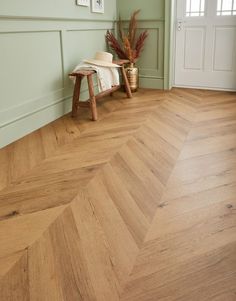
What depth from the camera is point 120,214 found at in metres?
1.54

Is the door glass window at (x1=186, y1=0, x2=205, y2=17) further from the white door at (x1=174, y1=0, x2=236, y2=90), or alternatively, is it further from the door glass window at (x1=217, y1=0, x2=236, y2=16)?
the door glass window at (x1=217, y1=0, x2=236, y2=16)

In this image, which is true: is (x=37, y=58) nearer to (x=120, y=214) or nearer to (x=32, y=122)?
(x=32, y=122)

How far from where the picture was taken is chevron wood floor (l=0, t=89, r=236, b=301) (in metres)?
1.13

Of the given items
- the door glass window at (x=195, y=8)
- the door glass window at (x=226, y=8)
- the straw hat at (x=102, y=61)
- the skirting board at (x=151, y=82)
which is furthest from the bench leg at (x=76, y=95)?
the door glass window at (x=226, y=8)

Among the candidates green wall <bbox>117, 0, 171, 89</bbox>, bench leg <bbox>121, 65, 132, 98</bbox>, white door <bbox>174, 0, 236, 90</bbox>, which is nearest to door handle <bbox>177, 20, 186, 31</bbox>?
white door <bbox>174, 0, 236, 90</bbox>

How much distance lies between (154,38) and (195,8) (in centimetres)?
61

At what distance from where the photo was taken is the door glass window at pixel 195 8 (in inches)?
159

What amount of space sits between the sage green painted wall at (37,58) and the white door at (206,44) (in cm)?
135

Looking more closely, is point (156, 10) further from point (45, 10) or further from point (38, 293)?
point (38, 293)

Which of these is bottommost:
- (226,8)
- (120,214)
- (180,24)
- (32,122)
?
(120,214)

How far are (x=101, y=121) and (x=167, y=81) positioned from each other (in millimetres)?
1604

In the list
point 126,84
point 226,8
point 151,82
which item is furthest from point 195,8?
point 126,84

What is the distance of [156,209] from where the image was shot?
62.4 inches

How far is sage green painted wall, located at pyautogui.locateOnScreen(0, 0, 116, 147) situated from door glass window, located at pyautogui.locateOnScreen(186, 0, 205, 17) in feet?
4.44
